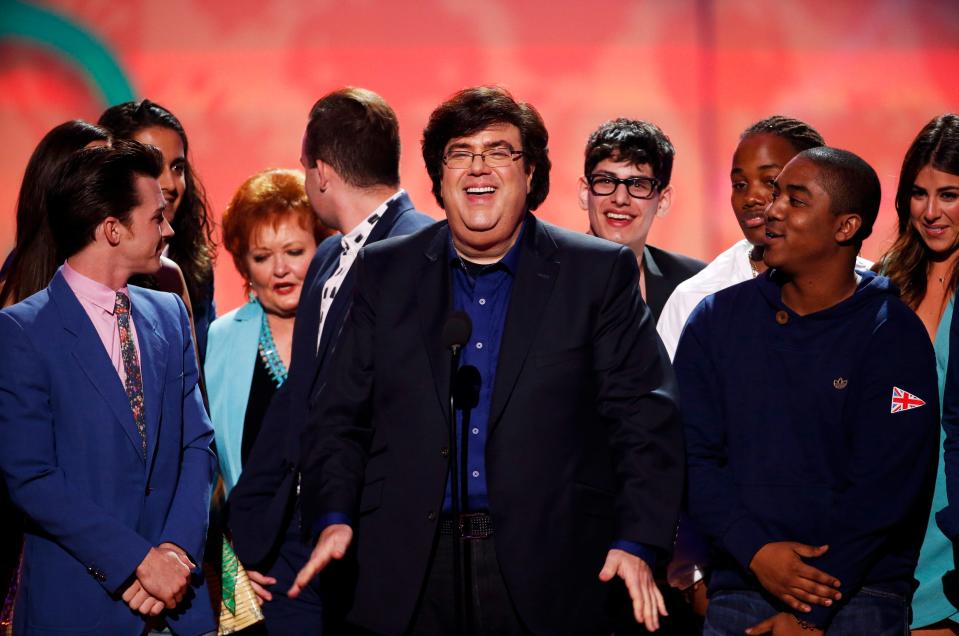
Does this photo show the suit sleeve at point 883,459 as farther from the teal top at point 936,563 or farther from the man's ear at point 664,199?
the man's ear at point 664,199

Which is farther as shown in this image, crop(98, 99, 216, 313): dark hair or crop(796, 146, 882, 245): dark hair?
crop(98, 99, 216, 313): dark hair

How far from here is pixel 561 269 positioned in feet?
9.71

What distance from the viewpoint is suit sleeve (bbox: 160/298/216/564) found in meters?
3.23

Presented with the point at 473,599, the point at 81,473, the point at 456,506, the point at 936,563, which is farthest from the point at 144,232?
the point at 936,563

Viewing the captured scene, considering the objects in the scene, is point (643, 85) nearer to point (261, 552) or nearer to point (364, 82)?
point (364, 82)

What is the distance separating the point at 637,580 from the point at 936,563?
1.16 meters

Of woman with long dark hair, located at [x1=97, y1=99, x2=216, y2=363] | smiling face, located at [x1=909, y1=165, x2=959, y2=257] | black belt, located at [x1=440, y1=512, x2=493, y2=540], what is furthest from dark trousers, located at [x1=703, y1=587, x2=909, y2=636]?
woman with long dark hair, located at [x1=97, y1=99, x2=216, y2=363]

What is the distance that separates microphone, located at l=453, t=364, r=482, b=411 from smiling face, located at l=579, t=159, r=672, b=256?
1598mm

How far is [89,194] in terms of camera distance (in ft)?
10.9

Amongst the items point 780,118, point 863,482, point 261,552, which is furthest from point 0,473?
point 780,118

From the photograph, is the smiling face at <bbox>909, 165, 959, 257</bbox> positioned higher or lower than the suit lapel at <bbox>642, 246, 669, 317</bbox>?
higher

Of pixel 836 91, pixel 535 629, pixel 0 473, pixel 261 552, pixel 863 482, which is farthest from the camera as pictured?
pixel 836 91

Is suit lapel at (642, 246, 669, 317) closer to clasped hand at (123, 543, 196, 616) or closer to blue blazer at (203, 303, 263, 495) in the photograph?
blue blazer at (203, 303, 263, 495)

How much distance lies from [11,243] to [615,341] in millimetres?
3868
